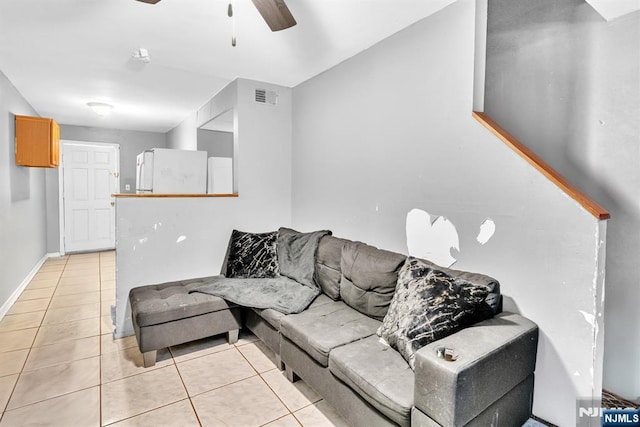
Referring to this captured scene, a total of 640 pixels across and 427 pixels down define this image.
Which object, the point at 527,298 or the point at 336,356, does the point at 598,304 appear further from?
the point at 336,356

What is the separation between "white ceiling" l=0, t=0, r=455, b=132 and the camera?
2.24 meters

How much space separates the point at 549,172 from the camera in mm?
1751

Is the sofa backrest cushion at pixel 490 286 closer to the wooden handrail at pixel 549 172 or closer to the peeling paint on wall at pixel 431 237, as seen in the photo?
the peeling paint on wall at pixel 431 237

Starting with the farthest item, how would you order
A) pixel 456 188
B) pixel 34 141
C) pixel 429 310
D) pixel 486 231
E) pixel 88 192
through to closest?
pixel 88 192, pixel 34 141, pixel 456 188, pixel 486 231, pixel 429 310

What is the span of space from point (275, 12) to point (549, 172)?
1731mm

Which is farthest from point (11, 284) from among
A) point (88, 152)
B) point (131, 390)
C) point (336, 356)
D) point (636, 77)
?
point (636, 77)

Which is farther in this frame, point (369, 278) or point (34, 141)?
point (34, 141)

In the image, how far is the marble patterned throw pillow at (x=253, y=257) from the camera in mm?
3059

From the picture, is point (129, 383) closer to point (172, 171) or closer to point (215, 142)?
point (172, 171)

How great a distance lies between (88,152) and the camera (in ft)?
20.5

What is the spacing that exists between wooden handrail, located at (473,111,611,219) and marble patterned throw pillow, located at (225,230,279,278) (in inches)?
80.3

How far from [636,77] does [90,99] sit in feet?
18.3

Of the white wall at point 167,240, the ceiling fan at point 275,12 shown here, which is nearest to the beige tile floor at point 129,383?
the white wall at point 167,240
